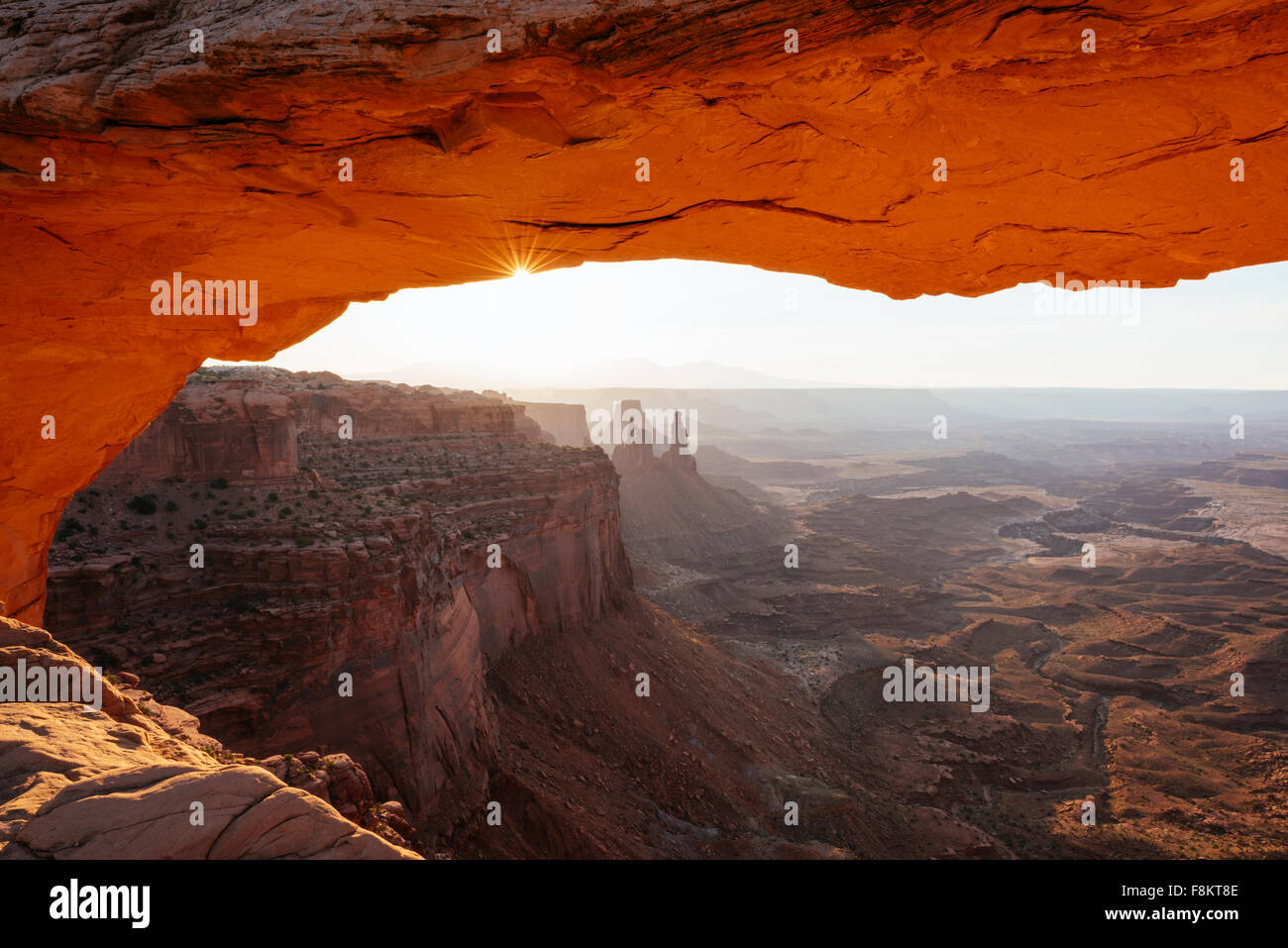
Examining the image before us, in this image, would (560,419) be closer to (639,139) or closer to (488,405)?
(488,405)

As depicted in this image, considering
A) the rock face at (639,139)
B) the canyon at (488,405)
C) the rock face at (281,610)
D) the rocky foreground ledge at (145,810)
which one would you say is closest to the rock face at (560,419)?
the canyon at (488,405)

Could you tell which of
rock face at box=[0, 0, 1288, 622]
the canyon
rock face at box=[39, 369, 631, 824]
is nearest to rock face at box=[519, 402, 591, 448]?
the canyon

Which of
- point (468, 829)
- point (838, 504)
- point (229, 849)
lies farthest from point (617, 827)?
point (838, 504)

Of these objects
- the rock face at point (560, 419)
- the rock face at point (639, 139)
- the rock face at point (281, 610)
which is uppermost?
the rock face at point (560, 419)

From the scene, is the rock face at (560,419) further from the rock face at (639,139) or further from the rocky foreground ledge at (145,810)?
the rocky foreground ledge at (145,810)

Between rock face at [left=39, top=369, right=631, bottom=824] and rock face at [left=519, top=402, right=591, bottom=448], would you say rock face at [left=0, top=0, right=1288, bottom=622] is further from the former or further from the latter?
rock face at [left=519, top=402, right=591, bottom=448]

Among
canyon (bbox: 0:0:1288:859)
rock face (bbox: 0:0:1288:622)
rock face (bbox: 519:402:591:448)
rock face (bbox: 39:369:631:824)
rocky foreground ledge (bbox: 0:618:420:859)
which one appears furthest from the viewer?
rock face (bbox: 519:402:591:448)

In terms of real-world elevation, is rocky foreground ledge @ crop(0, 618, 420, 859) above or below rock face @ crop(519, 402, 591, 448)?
below
